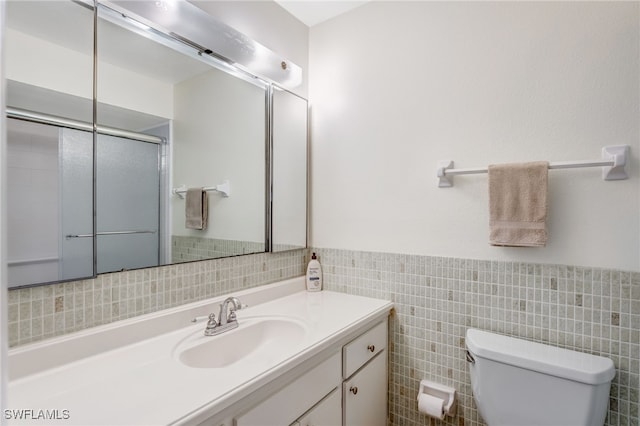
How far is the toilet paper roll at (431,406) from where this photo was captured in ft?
4.42

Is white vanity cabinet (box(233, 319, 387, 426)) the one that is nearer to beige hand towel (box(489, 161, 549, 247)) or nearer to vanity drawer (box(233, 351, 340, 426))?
vanity drawer (box(233, 351, 340, 426))

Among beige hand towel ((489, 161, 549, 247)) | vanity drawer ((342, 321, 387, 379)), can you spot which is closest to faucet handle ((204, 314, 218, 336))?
vanity drawer ((342, 321, 387, 379))

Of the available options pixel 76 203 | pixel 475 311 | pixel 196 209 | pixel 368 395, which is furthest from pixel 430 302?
pixel 76 203

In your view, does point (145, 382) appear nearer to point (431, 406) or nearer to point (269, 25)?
point (431, 406)

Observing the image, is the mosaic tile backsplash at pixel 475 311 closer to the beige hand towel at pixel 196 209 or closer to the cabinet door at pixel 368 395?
the cabinet door at pixel 368 395

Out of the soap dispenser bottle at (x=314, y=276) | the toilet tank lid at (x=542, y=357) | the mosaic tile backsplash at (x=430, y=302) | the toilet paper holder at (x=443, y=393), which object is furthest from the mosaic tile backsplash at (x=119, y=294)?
the toilet tank lid at (x=542, y=357)

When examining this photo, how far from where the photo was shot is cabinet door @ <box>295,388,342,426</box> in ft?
3.46

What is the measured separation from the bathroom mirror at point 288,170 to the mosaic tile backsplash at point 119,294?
0.22 meters

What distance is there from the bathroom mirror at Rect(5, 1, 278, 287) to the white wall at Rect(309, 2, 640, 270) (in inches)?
21.2

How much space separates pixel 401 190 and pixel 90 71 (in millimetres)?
1297

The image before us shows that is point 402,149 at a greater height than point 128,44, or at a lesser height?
lesser

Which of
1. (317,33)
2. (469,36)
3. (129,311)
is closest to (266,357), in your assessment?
(129,311)

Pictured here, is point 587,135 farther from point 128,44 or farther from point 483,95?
point 128,44

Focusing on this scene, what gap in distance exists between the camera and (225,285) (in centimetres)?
141
